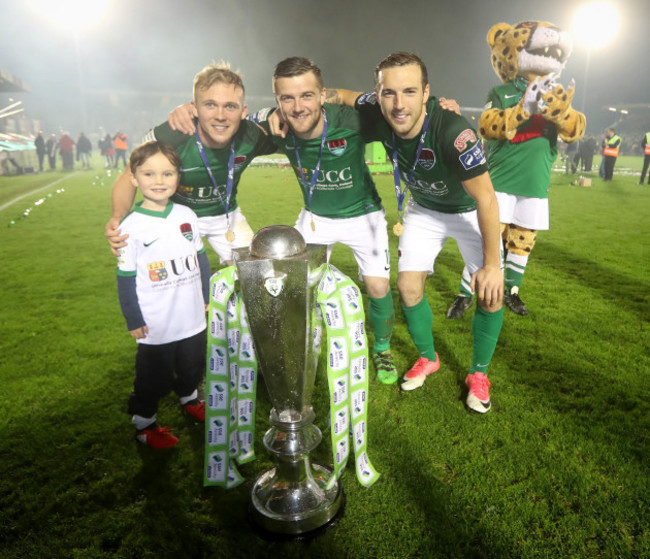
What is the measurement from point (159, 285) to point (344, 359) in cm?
101

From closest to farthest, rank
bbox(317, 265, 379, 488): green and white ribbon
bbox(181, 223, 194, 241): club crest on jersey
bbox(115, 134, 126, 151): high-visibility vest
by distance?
bbox(317, 265, 379, 488): green and white ribbon
bbox(181, 223, 194, 241): club crest on jersey
bbox(115, 134, 126, 151): high-visibility vest

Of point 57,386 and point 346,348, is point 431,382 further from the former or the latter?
point 57,386

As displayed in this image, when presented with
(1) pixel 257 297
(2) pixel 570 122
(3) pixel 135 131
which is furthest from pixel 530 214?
(3) pixel 135 131

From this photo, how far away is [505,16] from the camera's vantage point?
35.7 metres

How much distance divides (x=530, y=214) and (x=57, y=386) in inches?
163

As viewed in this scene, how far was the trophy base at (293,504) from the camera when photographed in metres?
1.71

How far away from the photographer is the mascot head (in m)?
3.76

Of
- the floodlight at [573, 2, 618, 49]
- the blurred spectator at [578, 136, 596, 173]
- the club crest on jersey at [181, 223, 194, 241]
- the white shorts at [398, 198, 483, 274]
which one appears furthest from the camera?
the floodlight at [573, 2, 618, 49]

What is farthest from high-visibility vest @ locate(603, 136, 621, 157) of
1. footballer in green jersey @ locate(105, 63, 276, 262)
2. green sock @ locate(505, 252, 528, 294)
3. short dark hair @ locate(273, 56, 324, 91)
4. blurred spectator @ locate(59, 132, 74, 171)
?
blurred spectator @ locate(59, 132, 74, 171)

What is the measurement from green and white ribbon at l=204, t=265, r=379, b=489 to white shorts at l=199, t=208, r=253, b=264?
126cm

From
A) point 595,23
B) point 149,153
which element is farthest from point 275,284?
point 595,23

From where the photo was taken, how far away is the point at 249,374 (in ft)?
6.38

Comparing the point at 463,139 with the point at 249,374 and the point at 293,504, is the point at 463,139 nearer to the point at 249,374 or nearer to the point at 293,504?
the point at 249,374

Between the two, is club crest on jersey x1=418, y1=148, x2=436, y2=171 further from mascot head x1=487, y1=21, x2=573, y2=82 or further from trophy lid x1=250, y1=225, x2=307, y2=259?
mascot head x1=487, y1=21, x2=573, y2=82
